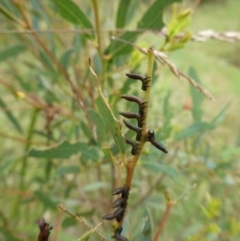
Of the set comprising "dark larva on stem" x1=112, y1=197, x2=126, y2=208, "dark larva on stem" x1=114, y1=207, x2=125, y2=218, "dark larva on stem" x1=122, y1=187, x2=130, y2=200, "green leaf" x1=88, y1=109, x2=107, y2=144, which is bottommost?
"green leaf" x1=88, y1=109, x2=107, y2=144

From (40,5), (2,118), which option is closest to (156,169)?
(40,5)

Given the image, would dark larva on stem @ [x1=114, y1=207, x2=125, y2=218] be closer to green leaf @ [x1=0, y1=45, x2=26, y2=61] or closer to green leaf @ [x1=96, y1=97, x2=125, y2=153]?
green leaf @ [x1=96, y1=97, x2=125, y2=153]

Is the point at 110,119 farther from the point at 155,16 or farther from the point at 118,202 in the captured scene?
the point at 155,16

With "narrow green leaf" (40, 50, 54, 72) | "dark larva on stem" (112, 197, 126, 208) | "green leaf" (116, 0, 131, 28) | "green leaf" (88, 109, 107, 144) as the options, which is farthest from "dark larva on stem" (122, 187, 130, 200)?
"narrow green leaf" (40, 50, 54, 72)

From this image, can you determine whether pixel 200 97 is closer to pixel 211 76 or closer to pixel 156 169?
pixel 156 169

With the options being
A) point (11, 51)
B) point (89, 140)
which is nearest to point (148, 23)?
point (89, 140)

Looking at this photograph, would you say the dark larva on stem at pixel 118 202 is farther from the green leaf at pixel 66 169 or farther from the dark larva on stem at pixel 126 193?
the green leaf at pixel 66 169

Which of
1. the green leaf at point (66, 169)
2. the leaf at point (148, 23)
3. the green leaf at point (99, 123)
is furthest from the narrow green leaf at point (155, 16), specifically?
the green leaf at point (66, 169)
